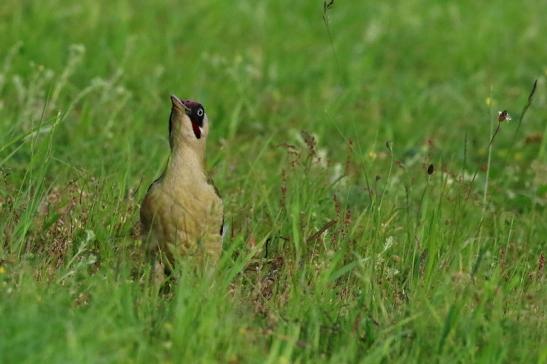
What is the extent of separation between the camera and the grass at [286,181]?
17.4ft

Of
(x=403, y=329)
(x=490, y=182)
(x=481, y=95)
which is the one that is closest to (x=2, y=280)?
(x=403, y=329)

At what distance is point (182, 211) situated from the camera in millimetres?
6266

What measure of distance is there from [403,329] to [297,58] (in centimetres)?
558

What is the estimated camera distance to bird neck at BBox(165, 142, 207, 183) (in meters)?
6.34

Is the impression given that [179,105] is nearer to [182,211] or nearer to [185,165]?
[185,165]

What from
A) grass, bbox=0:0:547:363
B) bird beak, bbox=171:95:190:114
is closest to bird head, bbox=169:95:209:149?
bird beak, bbox=171:95:190:114

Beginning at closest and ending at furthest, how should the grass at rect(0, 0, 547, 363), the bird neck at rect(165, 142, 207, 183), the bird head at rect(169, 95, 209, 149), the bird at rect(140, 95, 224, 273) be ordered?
the grass at rect(0, 0, 547, 363)
the bird at rect(140, 95, 224, 273)
the bird neck at rect(165, 142, 207, 183)
the bird head at rect(169, 95, 209, 149)

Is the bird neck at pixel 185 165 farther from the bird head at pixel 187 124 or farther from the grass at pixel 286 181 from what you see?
the grass at pixel 286 181

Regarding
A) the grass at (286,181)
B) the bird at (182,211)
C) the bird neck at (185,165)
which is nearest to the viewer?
the grass at (286,181)

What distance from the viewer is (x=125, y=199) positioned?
7004mm

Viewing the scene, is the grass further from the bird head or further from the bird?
the bird head

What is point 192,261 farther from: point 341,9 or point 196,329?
point 341,9

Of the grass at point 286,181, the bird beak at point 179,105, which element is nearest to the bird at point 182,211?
the bird beak at point 179,105

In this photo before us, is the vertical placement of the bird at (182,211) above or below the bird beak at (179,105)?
below
